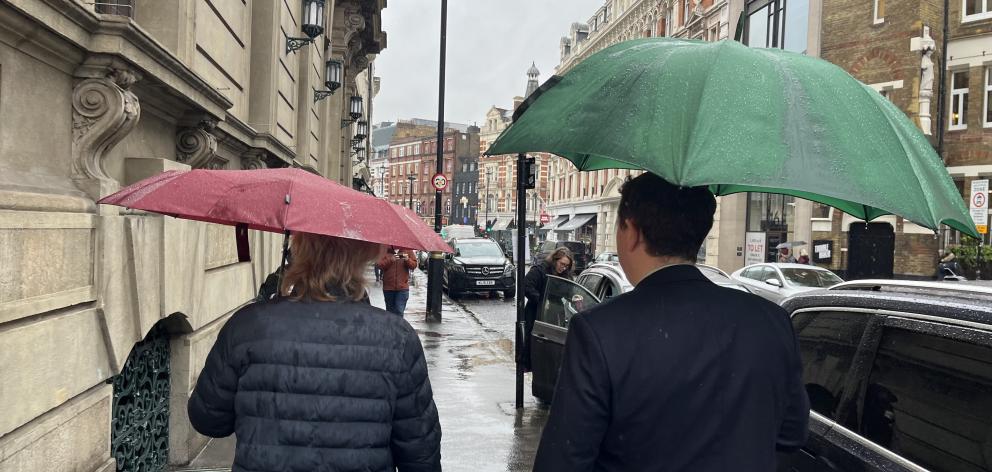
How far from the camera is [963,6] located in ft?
80.9

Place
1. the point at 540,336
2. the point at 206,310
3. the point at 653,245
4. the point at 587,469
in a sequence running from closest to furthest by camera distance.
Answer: the point at 587,469
the point at 653,245
the point at 206,310
the point at 540,336

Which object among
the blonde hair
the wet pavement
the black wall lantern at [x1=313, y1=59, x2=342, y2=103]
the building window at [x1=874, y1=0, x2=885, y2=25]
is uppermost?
the building window at [x1=874, y1=0, x2=885, y2=25]

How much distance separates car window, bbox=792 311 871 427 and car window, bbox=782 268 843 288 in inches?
560

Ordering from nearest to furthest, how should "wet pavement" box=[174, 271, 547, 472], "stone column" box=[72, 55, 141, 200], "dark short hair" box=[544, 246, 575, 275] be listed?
"stone column" box=[72, 55, 141, 200], "wet pavement" box=[174, 271, 547, 472], "dark short hair" box=[544, 246, 575, 275]

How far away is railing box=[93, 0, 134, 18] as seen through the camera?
4452 millimetres

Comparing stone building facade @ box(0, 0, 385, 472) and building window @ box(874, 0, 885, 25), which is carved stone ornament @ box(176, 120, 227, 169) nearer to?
stone building facade @ box(0, 0, 385, 472)

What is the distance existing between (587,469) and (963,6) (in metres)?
28.4

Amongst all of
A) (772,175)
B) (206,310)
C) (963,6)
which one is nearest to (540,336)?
(206,310)

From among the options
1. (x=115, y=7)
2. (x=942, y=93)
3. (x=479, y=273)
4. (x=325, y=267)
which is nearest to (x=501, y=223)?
(x=479, y=273)

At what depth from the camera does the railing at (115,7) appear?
4.45 metres

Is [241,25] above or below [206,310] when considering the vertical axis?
above

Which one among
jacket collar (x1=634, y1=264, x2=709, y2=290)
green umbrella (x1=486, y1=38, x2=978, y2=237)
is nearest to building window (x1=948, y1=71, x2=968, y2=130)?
green umbrella (x1=486, y1=38, x2=978, y2=237)

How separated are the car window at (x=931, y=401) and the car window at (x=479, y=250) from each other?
852 inches

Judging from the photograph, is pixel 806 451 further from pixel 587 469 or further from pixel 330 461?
pixel 330 461
